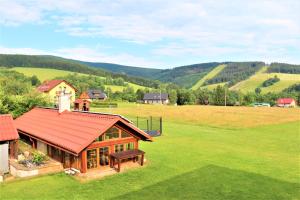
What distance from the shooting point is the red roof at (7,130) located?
21.8 meters

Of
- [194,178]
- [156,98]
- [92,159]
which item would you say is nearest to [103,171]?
[92,159]

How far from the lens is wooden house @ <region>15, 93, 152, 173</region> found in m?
21.0

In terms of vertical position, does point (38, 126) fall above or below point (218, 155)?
above

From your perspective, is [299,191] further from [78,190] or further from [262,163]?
[78,190]

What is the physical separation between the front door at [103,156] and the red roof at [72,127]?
1.68 m

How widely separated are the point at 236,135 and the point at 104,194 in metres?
27.1

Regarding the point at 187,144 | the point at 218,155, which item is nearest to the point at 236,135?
the point at 187,144

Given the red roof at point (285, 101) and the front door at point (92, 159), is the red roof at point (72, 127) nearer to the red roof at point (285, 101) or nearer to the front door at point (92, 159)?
the front door at point (92, 159)

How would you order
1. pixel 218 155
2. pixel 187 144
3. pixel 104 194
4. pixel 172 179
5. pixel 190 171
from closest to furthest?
pixel 104 194, pixel 172 179, pixel 190 171, pixel 218 155, pixel 187 144

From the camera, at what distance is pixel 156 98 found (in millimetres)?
152750

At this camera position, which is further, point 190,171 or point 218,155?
point 218,155

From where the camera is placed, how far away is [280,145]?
3303cm

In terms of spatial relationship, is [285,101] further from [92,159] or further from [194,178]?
[92,159]

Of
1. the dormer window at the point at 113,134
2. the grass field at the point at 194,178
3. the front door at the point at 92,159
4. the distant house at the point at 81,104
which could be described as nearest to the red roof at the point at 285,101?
the grass field at the point at 194,178
